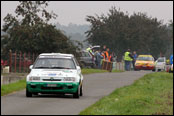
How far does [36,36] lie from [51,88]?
82.3ft

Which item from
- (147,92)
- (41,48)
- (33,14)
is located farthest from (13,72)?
(147,92)

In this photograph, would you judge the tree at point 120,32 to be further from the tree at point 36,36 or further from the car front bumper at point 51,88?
the car front bumper at point 51,88

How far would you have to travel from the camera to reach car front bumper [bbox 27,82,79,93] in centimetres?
1939

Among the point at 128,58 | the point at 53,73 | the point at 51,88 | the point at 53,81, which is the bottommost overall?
the point at 51,88

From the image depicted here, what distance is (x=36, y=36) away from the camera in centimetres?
4434

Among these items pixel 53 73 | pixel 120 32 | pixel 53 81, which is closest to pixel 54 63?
pixel 53 73

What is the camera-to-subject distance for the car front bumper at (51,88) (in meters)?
19.4

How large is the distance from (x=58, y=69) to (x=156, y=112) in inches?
248

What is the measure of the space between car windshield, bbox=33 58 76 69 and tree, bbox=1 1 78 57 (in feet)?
72.9

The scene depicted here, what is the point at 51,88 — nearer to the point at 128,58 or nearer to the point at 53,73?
the point at 53,73

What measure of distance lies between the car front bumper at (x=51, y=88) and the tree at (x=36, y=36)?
2359cm

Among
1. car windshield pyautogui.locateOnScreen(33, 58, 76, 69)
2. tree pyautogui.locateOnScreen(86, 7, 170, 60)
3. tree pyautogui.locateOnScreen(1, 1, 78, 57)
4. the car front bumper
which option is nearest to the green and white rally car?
the car front bumper

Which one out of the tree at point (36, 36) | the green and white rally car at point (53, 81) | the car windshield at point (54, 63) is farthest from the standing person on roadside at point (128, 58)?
the green and white rally car at point (53, 81)

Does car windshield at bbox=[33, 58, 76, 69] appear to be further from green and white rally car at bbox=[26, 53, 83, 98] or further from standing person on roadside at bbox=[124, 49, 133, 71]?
standing person on roadside at bbox=[124, 49, 133, 71]
